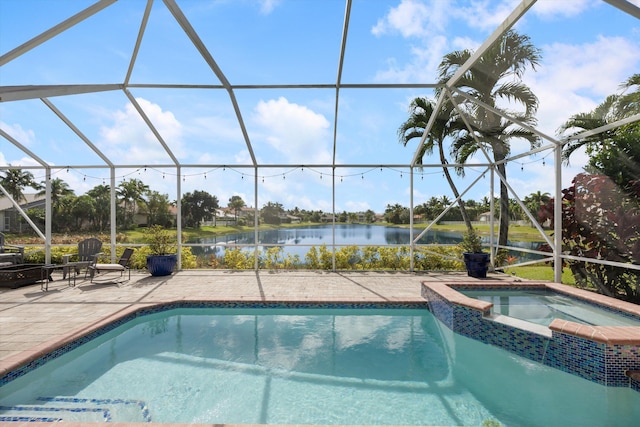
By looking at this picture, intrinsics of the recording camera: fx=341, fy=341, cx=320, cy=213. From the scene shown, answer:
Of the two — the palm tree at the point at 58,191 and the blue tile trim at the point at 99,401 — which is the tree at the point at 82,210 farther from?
the blue tile trim at the point at 99,401

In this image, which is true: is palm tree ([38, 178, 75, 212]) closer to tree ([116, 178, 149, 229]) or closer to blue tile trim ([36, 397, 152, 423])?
tree ([116, 178, 149, 229])

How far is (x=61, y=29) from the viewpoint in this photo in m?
4.46

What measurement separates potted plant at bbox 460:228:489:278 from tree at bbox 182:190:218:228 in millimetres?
27759

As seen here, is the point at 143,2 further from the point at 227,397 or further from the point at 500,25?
the point at 227,397

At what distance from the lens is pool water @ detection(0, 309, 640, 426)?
3094 millimetres

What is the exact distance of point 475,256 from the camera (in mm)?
7805

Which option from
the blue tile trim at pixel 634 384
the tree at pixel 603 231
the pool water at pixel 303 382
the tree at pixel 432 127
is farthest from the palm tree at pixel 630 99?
the pool water at pixel 303 382

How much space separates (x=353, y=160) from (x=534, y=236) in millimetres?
4789

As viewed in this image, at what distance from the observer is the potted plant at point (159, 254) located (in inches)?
323

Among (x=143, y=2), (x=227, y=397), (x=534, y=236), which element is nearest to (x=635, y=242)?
(x=534, y=236)

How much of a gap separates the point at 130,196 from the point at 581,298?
37.0 m

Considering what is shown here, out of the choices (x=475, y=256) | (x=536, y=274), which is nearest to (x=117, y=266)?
(x=475, y=256)

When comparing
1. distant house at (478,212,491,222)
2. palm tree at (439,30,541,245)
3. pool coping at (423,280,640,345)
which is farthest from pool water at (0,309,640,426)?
distant house at (478,212,491,222)

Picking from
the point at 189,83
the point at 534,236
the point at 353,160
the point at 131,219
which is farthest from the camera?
the point at 131,219
